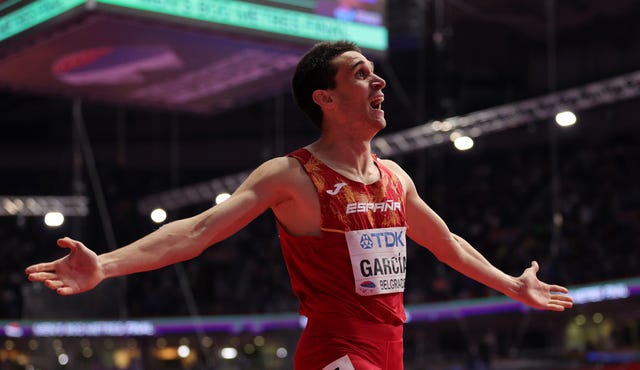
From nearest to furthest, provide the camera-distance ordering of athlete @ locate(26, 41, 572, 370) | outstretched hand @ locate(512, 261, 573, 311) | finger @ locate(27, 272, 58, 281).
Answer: finger @ locate(27, 272, 58, 281) < athlete @ locate(26, 41, 572, 370) < outstretched hand @ locate(512, 261, 573, 311)

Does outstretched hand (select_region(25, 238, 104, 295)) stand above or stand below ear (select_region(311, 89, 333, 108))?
below

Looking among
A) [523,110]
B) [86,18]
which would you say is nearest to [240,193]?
[86,18]

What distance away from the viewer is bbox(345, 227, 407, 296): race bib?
3.10m

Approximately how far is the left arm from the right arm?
0.57m

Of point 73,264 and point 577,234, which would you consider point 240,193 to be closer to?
point 73,264

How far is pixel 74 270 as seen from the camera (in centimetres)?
273

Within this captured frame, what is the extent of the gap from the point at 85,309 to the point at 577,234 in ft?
32.5

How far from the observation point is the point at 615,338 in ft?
59.9

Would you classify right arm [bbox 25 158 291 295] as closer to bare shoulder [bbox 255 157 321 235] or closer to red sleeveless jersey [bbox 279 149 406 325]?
bare shoulder [bbox 255 157 321 235]

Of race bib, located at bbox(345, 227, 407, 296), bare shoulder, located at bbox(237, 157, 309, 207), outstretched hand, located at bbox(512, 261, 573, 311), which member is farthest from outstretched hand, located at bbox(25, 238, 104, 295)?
outstretched hand, located at bbox(512, 261, 573, 311)

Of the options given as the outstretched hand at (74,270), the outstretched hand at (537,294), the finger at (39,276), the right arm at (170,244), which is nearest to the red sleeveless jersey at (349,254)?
the right arm at (170,244)

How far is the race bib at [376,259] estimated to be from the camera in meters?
3.10

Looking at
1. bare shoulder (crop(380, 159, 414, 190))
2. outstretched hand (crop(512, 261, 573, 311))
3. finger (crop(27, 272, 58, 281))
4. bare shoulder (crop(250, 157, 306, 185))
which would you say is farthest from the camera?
outstretched hand (crop(512, 261, 573, 311))

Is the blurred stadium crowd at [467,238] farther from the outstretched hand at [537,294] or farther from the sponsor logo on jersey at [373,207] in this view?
the sponsor logo on jersey at [373,207]
